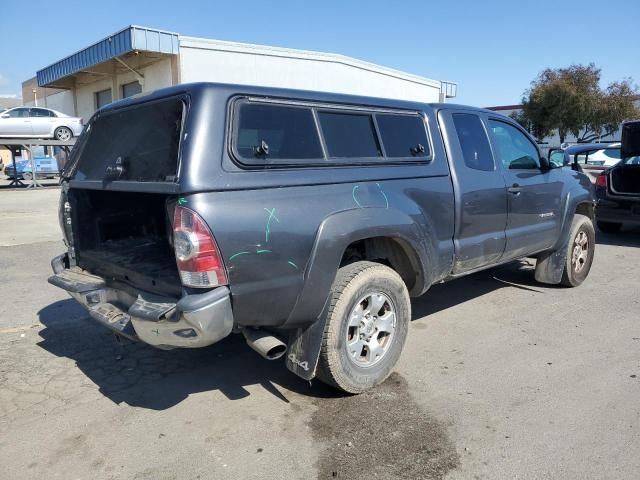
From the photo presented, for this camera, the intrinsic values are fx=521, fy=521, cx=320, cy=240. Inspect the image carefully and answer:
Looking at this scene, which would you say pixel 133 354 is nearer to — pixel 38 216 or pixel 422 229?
pixel 422 229

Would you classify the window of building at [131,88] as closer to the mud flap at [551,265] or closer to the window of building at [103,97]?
the window of building at [103,97]

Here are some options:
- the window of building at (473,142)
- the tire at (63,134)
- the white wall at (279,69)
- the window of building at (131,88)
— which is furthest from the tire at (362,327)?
the window of building at (131,88)

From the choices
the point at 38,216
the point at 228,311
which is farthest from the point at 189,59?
the point at 228,311

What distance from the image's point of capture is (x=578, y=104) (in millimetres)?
37906

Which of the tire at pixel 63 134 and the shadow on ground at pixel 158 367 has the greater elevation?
the tire at pixel 63 134

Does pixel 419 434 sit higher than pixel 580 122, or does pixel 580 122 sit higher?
pixel 580 122

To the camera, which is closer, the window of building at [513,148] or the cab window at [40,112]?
the window of building at [513,148]

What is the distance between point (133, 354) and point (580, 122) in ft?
135

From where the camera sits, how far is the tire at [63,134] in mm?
20734

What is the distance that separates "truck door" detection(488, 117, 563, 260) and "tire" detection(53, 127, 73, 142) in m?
20.1

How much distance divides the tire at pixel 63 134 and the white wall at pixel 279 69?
5090mm

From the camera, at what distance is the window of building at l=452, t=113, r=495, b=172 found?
443 cm

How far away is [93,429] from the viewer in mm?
3176

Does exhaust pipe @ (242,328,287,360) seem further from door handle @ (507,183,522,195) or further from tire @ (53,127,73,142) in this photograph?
tire @ (53,127,73,142)
